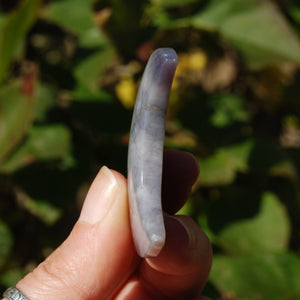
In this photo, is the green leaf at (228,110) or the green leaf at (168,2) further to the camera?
the green leaf at (228,110)

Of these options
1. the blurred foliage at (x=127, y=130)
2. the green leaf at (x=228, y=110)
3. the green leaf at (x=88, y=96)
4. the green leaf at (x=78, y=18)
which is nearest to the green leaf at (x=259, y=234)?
the blurred foliage at (x=127, y=130)

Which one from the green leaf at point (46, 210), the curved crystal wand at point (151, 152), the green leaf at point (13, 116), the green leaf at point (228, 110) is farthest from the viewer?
the green leaf at point (228, 110)

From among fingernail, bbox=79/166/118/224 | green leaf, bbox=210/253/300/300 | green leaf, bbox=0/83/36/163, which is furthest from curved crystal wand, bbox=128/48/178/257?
green leaf, bbox=210/253/300/300

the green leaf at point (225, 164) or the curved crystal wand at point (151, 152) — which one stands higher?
the curved crystal wand at point (151, 152)

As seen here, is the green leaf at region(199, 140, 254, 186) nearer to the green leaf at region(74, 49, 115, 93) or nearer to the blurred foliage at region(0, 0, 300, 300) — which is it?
the blurred foliage at region(0, 0, 300, 300)

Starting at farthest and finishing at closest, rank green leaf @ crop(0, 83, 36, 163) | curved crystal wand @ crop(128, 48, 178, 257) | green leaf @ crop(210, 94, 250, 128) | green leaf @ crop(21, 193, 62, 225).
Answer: green leaf @ crop(210, 94, 250, 128)
green leaf @ crop(21, 193, 62, 225)
green leaf @ crop(0, 83, 36, 163)
curved crystal wand @ crop(128, 48, 178, 257)

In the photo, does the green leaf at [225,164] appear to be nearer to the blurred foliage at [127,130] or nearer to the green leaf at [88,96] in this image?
the blurred foliage at [127,130]
